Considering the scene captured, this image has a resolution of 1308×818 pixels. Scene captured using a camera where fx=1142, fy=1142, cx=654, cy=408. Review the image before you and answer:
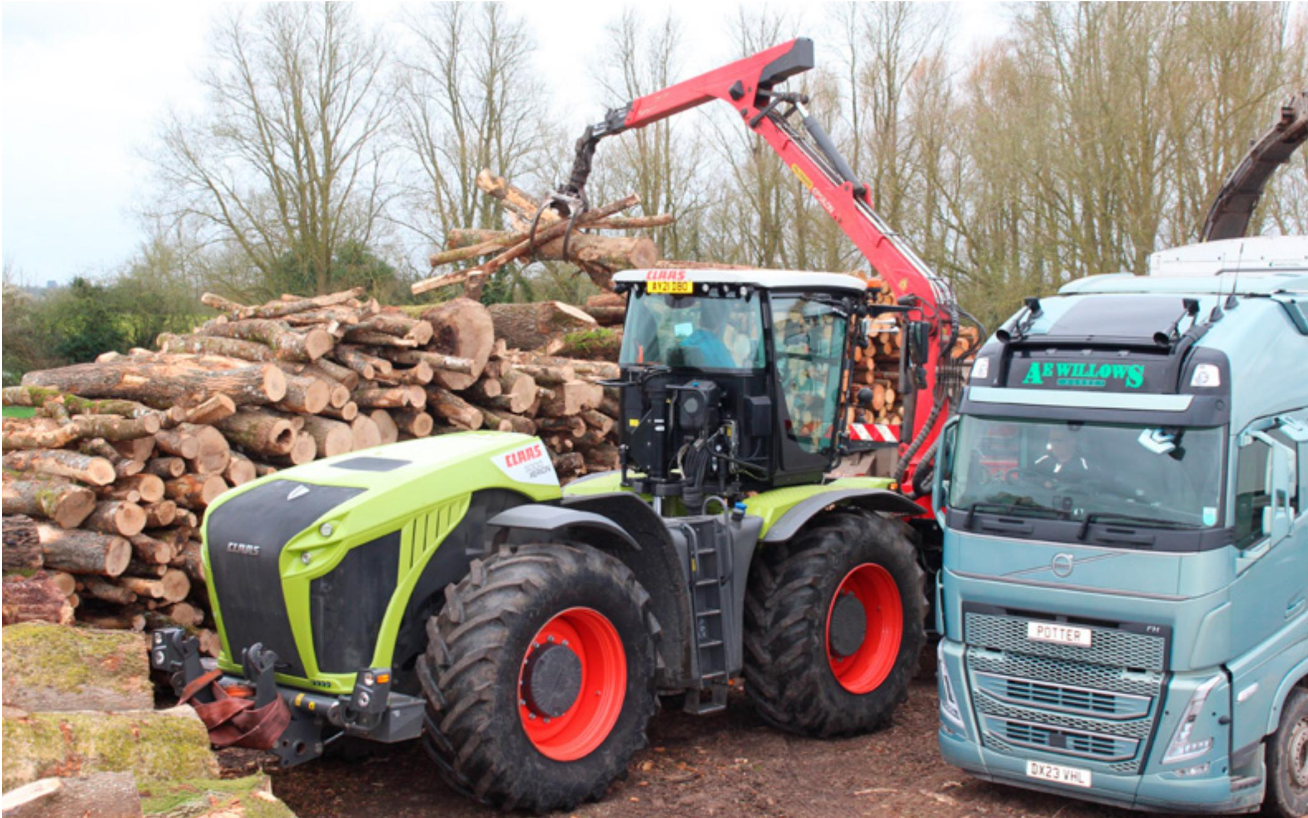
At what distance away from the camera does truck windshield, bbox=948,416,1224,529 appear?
205 inches

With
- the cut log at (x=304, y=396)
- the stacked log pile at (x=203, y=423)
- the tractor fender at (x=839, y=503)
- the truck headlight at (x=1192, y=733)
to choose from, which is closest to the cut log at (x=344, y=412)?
the stacked log pile at (x=203, y=423)

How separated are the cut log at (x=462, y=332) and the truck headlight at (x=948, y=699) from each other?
5351mm

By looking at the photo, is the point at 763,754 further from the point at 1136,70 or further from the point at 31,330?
the point at 31,330

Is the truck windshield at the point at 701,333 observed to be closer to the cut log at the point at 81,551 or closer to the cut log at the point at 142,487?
the cut log at the point at 142,487

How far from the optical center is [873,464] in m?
11.4

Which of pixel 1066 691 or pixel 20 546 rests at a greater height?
pixel 20 546

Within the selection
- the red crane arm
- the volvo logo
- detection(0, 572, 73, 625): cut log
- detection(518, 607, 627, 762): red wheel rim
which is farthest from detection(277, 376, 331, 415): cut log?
the volvo logo

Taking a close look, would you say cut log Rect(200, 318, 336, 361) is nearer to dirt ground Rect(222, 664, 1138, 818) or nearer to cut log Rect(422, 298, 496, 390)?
cut log Rect(422, 298, 496, 390)

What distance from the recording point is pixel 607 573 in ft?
17.9

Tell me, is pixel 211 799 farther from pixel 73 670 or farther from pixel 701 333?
pixel 701 333

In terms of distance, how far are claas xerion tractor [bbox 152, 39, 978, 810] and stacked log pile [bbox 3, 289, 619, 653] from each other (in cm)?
247

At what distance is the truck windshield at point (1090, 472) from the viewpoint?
17.0ft

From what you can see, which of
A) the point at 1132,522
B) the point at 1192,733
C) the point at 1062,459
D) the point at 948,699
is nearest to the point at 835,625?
the point at 948,699

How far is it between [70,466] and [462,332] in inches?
140
